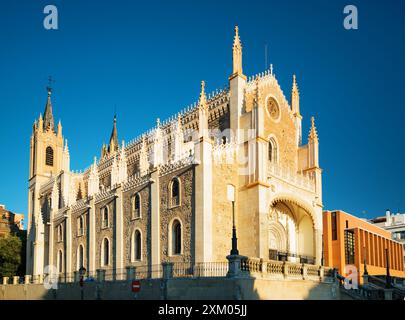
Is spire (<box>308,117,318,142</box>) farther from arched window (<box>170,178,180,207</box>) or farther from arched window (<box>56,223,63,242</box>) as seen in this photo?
arched window (<box>56,223,63,242</box>)

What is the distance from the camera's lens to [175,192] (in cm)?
3167

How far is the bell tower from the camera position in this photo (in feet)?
169

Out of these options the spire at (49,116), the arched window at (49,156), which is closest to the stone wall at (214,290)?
the arched window at (49,156)

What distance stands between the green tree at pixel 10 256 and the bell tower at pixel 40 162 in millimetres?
2381

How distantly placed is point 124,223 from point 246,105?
41.7 feet

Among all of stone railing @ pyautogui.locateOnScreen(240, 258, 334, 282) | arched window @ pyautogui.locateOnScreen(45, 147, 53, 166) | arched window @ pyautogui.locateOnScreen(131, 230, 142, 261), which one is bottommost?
stone railing @ pyautogui.locateOnScreen(240, 258, 334, 282)

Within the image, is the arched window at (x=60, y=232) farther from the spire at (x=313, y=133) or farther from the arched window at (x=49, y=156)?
the spire at (x=313, y=133)

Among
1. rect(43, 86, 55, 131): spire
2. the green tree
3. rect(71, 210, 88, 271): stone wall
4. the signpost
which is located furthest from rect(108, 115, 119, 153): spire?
the signpost

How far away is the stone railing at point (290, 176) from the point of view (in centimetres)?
3278

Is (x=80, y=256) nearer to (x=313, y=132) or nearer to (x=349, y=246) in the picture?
(x=313, y=132)

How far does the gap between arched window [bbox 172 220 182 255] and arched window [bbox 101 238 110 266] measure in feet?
29.5

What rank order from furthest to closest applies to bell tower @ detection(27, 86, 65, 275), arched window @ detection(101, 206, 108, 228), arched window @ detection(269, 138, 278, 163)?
bell tower @ detection(27, 86, 65, 275)
arched window @ detection(101, 206, 108, 228)
arched window @ detection(269, 138, 278, 163)

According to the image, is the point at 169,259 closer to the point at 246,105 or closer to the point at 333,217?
the point at 246,105

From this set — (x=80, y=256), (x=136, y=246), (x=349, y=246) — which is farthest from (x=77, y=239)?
(x=349, y=246)
